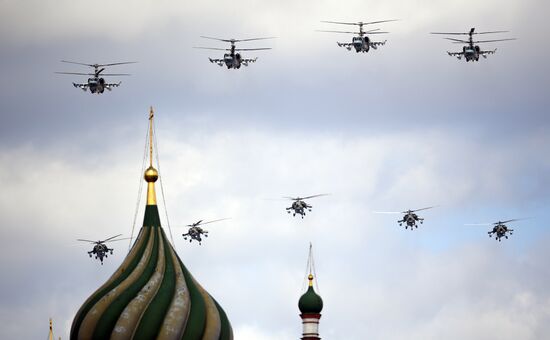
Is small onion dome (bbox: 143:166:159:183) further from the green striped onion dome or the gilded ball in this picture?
the green striped onion dome

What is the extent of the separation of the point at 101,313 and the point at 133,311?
1.88 metres

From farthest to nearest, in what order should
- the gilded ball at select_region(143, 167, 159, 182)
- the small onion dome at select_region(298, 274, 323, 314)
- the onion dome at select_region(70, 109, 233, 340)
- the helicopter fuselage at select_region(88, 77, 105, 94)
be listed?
the helicopter fuselage at select_region(88, 77, 105, 94), the small onion dome at select_region(298, 274, 323, 314), the gilded ball at select_region(143, 167, 159, 182), the onion dome at select_region(70, 109, 233, 340)

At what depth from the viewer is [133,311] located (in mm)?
154500

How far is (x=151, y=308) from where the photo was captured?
6093 inches

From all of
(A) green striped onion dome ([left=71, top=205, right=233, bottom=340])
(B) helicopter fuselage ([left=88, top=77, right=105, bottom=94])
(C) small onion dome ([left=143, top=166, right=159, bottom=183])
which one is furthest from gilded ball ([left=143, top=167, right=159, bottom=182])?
(B) helicopter fuselage ([left=88, top=77, right=105, bottom=94])

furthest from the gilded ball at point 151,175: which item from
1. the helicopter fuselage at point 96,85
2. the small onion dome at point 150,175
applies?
the helicopter fuselage at point 96,85

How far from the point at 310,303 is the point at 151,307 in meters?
16.5

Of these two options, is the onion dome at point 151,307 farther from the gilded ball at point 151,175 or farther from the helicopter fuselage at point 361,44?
the helicopter fuselage at point 361,44

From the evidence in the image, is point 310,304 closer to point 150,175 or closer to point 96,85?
point 150,175

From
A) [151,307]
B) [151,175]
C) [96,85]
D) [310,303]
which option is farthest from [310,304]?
[96,85]

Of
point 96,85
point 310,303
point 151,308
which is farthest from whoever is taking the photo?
point 96,85

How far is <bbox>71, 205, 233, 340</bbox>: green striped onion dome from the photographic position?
504 ft

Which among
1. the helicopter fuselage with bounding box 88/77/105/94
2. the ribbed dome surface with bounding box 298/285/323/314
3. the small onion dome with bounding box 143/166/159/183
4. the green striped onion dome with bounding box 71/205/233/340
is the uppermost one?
the helicopter fuselage with bounding box 88/77/105/94

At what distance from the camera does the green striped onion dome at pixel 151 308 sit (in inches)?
6053
